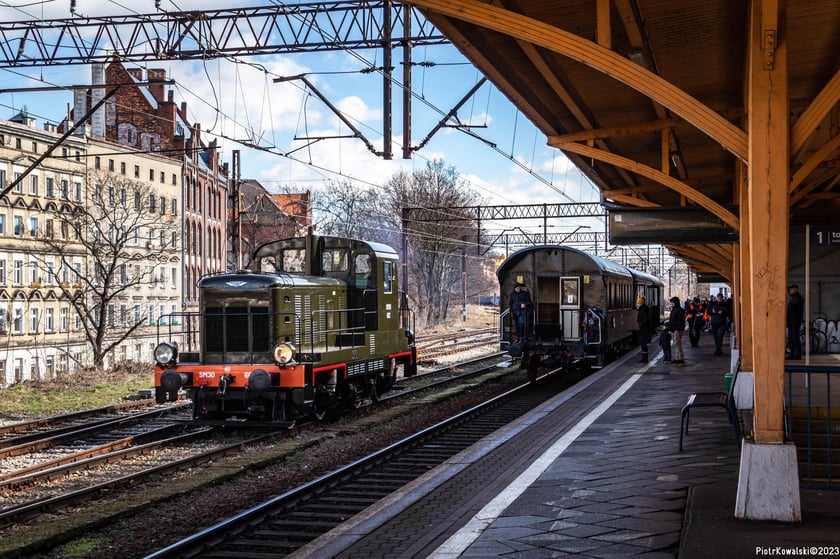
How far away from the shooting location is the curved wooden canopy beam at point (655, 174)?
1055 cm

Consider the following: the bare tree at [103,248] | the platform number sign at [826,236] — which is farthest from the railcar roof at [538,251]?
the bare tree at [103,248]

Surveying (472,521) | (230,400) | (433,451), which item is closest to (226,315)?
(230,400)

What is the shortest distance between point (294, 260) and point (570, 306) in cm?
856

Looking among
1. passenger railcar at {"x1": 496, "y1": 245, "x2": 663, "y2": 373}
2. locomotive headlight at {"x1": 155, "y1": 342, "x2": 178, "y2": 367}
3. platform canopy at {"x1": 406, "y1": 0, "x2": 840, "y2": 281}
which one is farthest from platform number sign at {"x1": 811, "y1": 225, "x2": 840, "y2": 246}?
passenger railcar at {"x1": 496, "y1": 245, "x2": 663, "y2": 373}

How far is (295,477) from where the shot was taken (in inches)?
438

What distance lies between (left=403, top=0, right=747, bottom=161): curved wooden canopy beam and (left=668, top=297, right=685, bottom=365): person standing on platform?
1658 cm

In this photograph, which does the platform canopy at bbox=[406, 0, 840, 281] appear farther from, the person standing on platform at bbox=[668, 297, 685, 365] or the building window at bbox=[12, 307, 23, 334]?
the building window at bbox=[12, 307, 23, 334]

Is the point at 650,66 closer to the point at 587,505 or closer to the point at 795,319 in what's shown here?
the point at 587,505

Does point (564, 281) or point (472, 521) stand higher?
point (564, 281)

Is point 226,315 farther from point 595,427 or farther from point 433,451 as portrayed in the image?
point 595,427

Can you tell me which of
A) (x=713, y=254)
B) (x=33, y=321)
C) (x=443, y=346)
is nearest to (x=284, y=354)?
(x=713, y=254)

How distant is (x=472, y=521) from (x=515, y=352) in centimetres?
1487

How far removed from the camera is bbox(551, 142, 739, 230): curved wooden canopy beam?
34.6ft

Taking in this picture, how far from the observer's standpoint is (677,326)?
76.4 feet
